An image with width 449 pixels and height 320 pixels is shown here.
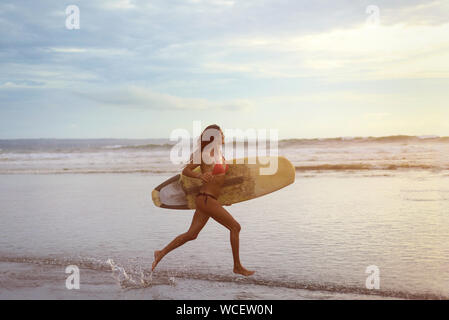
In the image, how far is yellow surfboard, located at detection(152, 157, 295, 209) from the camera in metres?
6.82

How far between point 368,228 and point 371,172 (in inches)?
378

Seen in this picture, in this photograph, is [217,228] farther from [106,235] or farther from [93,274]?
[93,274]

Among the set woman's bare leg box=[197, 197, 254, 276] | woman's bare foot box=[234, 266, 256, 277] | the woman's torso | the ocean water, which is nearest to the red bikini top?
the woman's torso

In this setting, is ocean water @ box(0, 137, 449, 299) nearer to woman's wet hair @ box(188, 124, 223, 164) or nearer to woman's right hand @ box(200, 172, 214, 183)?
woman's right hand @ box(200, 172, 214, 183)

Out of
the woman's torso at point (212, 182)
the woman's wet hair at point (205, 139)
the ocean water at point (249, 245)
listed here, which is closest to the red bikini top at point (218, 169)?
the woman's torso at point (212, 182)

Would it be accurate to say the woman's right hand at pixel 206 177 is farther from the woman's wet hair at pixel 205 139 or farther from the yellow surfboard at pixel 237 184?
the yellow surfboard at pixel 237 184

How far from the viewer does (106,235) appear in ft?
27.6

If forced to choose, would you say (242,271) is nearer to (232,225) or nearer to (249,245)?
(232,225)

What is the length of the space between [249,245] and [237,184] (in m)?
1.14

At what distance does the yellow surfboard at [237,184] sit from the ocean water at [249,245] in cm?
80

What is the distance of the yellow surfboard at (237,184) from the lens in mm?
6824

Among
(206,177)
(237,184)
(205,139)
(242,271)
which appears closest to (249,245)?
(237,184)

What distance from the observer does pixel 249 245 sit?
7445 millimetres

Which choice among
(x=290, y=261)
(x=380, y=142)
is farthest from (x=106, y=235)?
(x=380, y=142)
